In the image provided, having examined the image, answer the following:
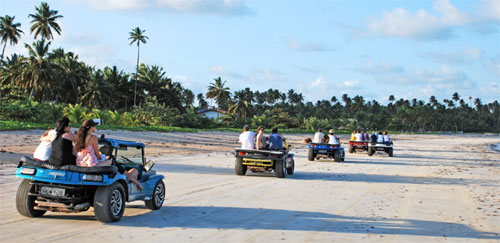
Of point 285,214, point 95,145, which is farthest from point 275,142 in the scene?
point 95,145

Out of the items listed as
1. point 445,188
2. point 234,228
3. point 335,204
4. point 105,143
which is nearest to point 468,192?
point 445,188

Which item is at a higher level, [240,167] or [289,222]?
[240,167]

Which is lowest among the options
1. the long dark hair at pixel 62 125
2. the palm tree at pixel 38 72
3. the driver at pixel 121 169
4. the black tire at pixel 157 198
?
the black tire at pixel 157 198

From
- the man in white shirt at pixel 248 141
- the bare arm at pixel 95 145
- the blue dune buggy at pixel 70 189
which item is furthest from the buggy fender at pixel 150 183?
the man in white shirt at pixel 248 141

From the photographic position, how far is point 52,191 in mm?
8430

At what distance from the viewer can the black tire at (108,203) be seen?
8391 mm

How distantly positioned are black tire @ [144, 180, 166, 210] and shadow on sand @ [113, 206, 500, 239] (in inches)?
5.6

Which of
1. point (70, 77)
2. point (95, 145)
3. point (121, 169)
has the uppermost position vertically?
point (70, 77)

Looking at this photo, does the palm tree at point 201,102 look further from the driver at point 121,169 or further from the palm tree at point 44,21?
the driver at point 121,169

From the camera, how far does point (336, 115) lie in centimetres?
17988

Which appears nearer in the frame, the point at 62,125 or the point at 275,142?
the point at 62,125

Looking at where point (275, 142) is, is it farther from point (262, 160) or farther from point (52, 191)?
point (52, 191)

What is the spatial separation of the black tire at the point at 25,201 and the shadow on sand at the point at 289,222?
144 cm

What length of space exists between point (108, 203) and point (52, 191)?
0.90m
